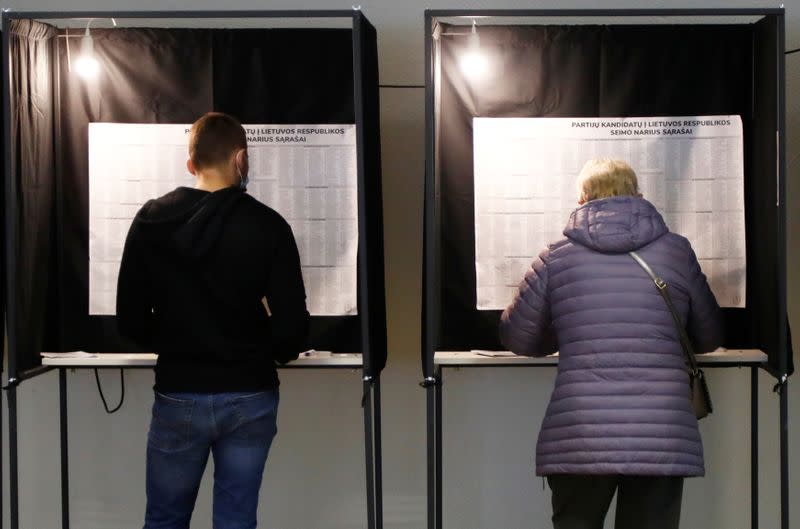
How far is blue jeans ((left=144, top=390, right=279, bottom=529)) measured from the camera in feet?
8.61

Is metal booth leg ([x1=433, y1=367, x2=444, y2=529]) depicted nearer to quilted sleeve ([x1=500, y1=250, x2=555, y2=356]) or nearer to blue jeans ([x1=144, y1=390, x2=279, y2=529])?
quilted sleeve ([x1=500, y1=250, x2=555, y2=356])

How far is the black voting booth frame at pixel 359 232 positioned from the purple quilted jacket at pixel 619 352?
64 centimetres

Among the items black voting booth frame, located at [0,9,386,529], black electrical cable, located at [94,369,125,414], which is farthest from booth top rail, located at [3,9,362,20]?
black electrical cable, located at [94,369,125,414]

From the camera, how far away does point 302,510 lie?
4.08 m

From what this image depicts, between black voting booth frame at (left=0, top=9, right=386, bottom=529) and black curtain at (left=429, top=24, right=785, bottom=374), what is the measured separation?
230mm

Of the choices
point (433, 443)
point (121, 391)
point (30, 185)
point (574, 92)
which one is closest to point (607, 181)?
point (574, 92)

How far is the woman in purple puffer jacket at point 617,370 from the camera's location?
8.79ft

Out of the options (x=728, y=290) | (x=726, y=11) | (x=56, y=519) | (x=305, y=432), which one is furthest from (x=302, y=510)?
(x=726, y=11)

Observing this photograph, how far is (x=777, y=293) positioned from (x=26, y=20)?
92.2 inches

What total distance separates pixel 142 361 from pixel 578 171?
57.9 inches

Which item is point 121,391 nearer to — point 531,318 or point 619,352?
point 531,318

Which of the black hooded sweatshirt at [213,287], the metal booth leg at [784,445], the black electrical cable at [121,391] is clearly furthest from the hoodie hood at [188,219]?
the metal booth leg at [784,445]

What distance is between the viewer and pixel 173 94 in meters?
3.53

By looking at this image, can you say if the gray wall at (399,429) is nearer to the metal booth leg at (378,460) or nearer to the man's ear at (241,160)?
the metal booth leg at (378,460)
